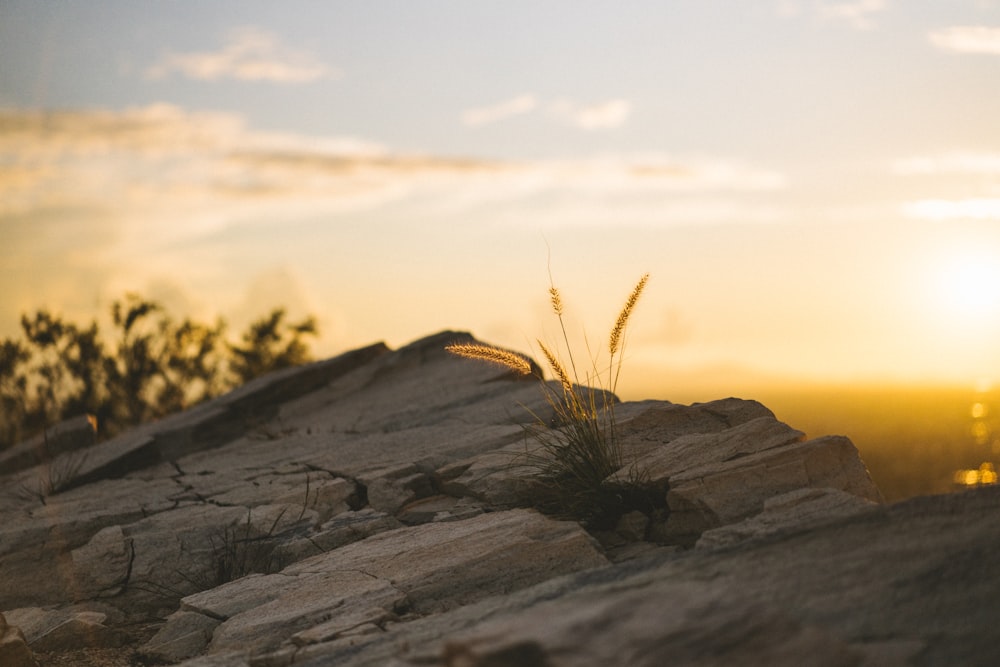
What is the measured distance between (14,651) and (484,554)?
7.35ft

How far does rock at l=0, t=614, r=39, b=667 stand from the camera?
4.12 m

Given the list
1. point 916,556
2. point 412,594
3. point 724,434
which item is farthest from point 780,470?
point 412,594

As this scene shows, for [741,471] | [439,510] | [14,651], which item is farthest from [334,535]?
[741,471]

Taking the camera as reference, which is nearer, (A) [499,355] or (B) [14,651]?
(B) [14,651]

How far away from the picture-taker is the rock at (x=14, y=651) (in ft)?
13.5

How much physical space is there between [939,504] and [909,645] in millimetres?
1013

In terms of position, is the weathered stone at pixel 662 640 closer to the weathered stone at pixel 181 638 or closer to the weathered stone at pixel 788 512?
the weathered stone at pixel 788 512

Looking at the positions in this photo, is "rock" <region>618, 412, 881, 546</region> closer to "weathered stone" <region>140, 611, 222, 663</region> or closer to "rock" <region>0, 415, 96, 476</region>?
"weathered stone" <region>140, 611, 222, 663</region>

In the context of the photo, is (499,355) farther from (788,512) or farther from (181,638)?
(181,638)

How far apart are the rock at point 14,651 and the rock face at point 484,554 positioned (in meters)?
0.01

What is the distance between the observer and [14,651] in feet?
13.6

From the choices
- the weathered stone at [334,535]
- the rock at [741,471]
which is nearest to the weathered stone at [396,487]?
the weathered stone at [334,535]

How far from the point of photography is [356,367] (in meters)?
10.3

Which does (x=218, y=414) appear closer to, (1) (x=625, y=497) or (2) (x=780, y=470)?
(1) (x=625, y=497)
